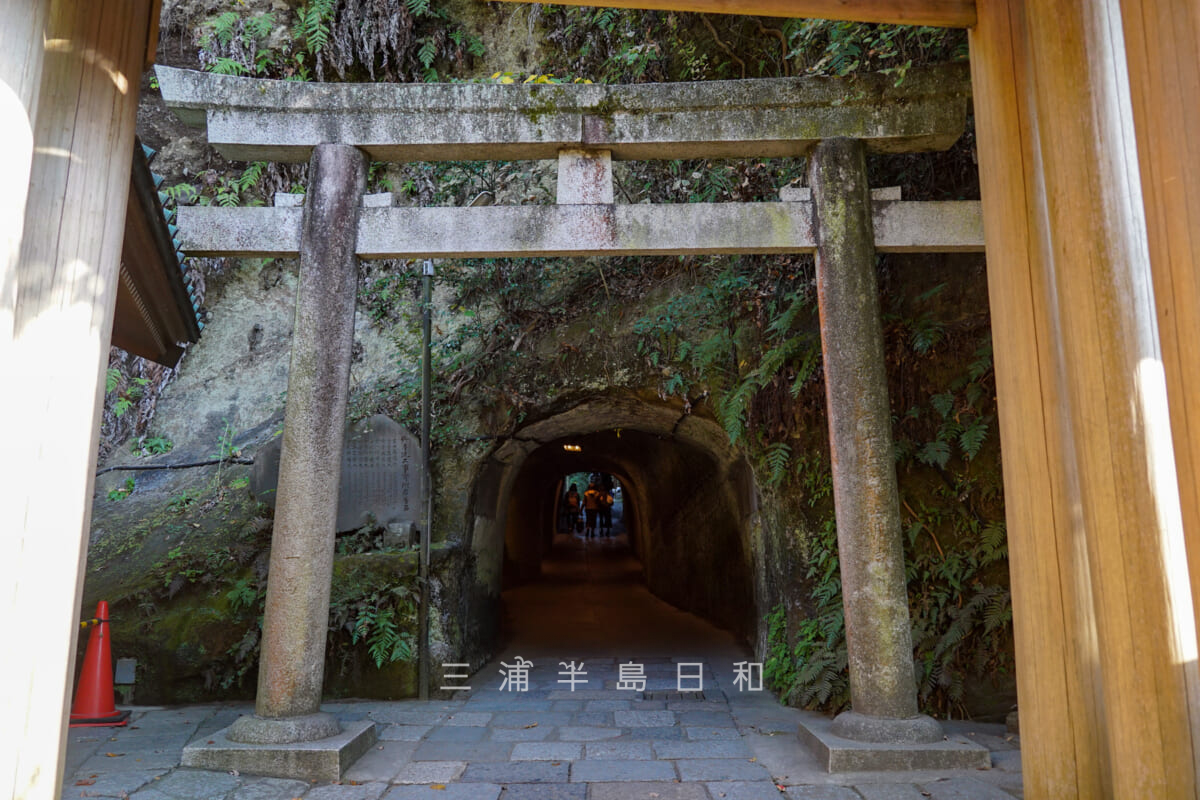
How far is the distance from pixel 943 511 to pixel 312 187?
5.79 meters

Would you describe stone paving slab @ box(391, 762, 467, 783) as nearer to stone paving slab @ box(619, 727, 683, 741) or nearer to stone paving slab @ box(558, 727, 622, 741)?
→ stone paving slab @ box(558, 727, 622, 741)

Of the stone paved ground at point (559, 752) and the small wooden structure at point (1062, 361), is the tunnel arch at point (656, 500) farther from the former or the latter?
the small wooden structure at point (1062, 361)

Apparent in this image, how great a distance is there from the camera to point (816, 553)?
7.10 metres

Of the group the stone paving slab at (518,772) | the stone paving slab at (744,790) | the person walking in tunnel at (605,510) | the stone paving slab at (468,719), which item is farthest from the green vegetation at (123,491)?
the person walking in tunnel at (605,510)

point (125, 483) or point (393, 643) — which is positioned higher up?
point (125, 483)

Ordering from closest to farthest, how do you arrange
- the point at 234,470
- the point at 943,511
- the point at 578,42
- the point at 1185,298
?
the point at 1185,298 < the point at 943,511 < the point at 234,470 < the point at 578,42

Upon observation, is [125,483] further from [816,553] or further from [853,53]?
[853,53]

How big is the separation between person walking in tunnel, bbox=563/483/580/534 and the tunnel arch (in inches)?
398

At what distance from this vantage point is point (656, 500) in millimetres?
15219

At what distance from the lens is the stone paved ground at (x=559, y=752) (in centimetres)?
449

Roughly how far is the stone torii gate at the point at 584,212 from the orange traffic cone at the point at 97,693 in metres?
1.96

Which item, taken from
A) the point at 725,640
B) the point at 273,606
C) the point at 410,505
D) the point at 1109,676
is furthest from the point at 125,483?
the point at 1109,676

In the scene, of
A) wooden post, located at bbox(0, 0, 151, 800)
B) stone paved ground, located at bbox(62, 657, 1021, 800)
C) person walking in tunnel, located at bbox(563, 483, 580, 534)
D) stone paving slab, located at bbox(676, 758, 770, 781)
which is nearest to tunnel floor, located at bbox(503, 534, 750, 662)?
stone paved ground, located at bbox(62, 657, 1021, 800)

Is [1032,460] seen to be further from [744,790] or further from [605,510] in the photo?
[605,510]
